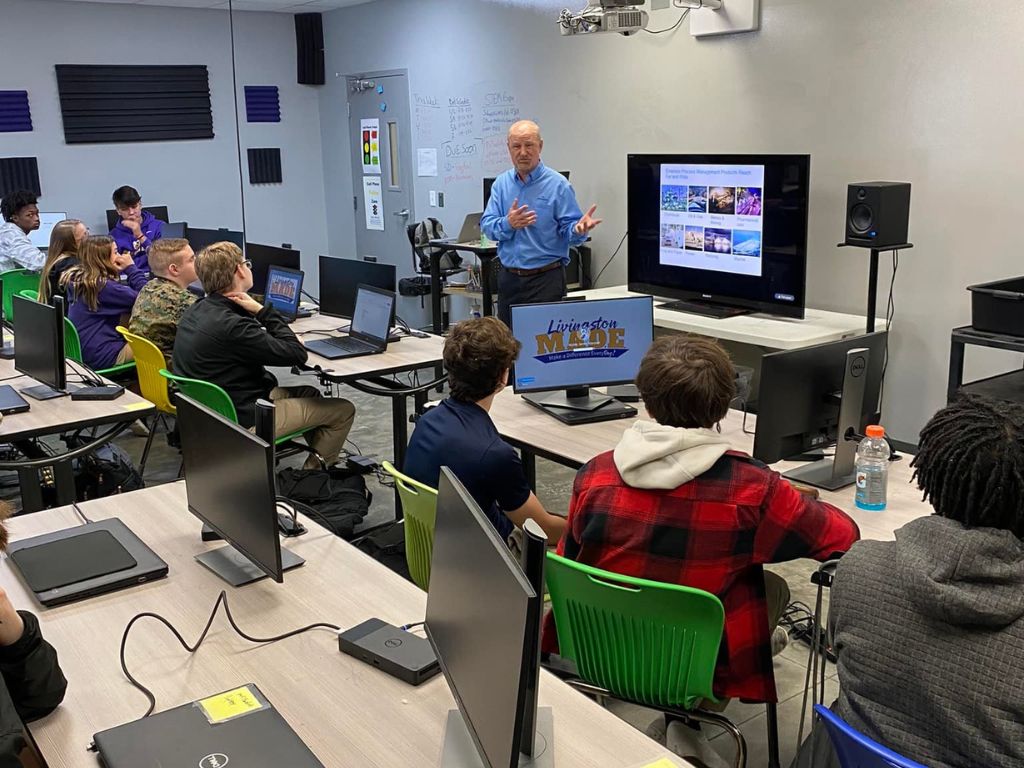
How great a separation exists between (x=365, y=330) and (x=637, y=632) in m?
3.00

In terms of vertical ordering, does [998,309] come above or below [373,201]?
below

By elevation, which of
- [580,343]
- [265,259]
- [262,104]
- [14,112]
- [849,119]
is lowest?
[580,343]

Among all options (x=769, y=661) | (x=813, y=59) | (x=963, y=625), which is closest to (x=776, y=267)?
(x=813, y=59)

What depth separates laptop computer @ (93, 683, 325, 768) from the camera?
1.49m

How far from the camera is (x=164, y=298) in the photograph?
15.2 ft

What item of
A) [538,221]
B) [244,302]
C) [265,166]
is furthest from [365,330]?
[265,166]

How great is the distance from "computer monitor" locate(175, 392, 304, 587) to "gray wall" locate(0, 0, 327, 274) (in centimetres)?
661

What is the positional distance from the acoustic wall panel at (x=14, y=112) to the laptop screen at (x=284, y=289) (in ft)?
12.4

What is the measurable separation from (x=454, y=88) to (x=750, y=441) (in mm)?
5196

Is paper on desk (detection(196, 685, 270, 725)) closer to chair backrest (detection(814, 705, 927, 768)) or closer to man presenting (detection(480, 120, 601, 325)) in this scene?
chair backrest (detection(814, 705, 927, 768))

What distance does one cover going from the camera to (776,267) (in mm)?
4898

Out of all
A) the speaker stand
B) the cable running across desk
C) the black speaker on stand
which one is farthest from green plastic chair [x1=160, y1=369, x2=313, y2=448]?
the black speaker on stand

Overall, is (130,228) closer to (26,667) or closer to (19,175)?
(19,175)

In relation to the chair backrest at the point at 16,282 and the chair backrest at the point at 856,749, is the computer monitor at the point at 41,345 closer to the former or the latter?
the chair backrest at the point at 16,282
